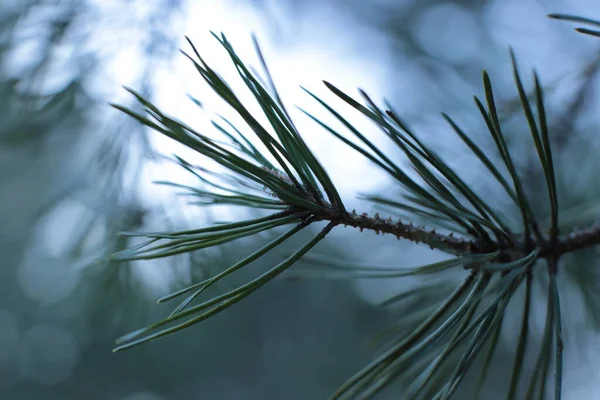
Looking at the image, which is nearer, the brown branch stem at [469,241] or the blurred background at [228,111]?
the brown branch stem at [469,241]

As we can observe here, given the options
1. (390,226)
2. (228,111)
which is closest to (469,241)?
(390,226)

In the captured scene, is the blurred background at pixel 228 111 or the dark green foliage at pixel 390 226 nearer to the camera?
the dark green foliage at pixel 390 226

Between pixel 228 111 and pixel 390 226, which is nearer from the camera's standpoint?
pixel 390 226

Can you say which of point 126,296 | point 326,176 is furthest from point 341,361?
point 326,176

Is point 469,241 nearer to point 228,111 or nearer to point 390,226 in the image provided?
point 390,226

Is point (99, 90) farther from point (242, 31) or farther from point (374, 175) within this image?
point (374, 175)

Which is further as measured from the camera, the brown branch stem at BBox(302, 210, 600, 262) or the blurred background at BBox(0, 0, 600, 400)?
the blurred background at BBox(0, 0, 600, 400)

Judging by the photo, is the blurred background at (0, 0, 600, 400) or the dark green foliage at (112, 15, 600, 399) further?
the blurred background at (0, 0, 600, 400)

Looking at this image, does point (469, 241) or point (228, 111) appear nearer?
point (469, 241)
